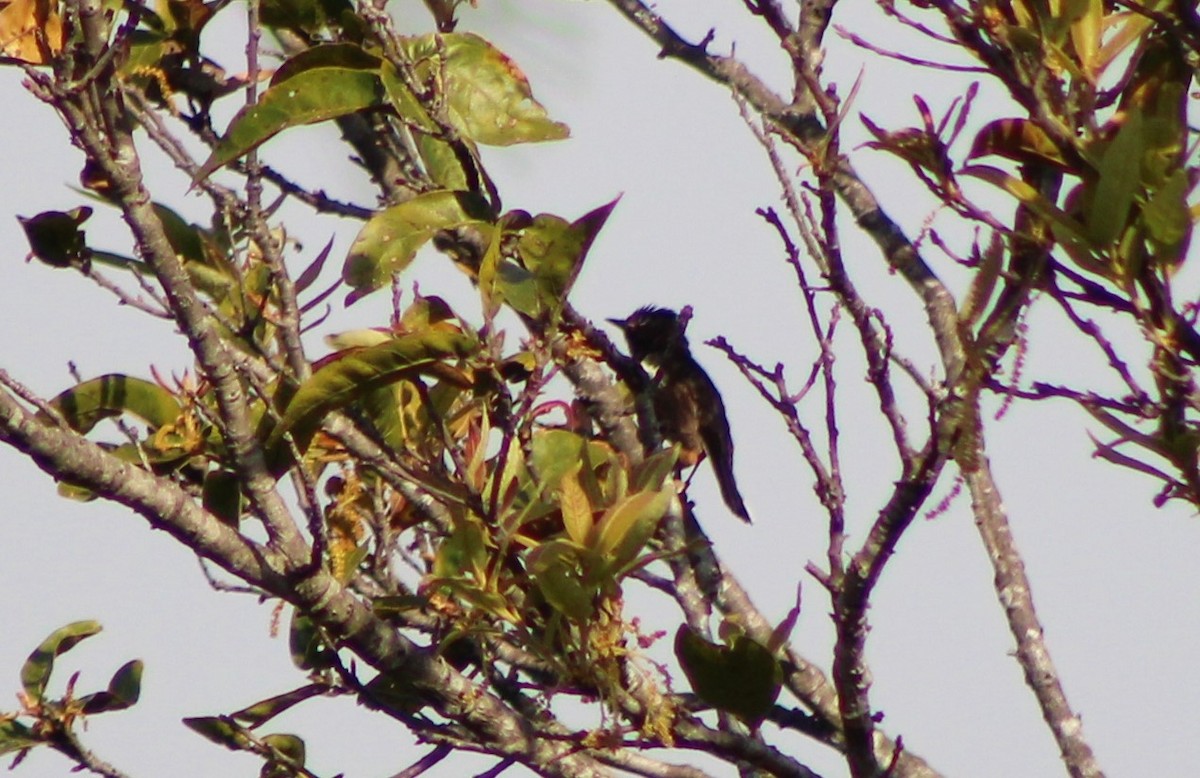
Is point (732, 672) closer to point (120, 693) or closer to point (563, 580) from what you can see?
point (563, 580)

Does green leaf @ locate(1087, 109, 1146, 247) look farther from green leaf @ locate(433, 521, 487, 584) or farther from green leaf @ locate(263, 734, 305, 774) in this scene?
green leaf @ locate(263, 734, 305, 774)

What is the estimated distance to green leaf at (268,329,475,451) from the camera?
2.04 m

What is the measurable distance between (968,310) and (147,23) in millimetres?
1775

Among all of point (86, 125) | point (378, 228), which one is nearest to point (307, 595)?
point (378, 228)

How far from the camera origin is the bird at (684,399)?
5.26m

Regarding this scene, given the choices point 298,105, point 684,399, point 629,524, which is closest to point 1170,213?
point 629,524

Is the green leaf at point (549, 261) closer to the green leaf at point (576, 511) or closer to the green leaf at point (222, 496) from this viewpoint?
the green leaf at point (576, 511)

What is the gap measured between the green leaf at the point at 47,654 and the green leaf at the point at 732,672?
107cm

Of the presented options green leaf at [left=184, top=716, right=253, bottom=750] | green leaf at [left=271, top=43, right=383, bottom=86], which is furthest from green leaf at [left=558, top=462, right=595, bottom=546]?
green leaf at [left=184, top=716, right=253, bottom=750]

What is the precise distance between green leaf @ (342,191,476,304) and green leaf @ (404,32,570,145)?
220 mm

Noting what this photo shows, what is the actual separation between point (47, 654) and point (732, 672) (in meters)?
1.16

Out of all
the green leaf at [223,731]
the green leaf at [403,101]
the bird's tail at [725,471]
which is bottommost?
the green leaf at [223,731]

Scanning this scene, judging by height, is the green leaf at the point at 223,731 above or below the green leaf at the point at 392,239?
below

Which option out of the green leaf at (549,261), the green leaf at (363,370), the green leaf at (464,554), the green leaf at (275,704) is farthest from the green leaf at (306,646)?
the green leaf at (549,261)
